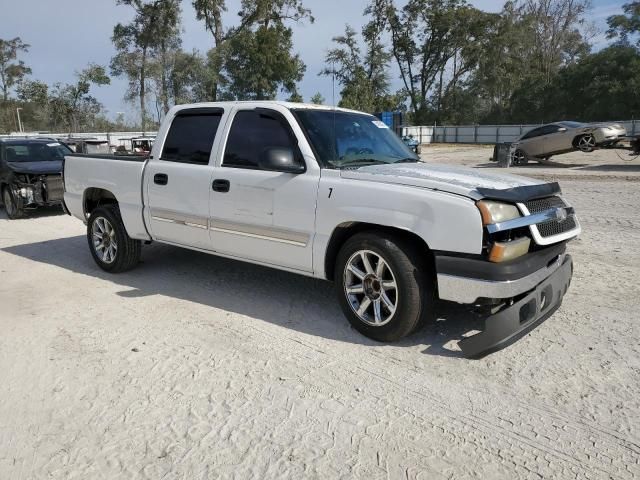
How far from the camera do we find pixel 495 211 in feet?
11.4

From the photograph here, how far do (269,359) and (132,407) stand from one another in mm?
1002

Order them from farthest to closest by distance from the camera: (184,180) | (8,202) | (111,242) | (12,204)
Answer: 1. (8,202)
2. (12,204)
3. (111,242)
4. (184,180)

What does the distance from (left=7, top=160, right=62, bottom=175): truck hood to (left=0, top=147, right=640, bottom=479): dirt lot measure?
5.60 m

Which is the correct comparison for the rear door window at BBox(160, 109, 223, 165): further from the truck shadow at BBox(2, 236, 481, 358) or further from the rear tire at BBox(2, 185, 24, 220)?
the rear tire at BBox(2, 185, 24, 220)

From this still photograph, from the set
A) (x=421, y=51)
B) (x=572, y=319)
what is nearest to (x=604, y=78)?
(x=421, y=51)

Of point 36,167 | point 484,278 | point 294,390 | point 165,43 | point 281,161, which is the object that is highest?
point 165,43

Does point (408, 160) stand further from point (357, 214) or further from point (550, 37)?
point (550, 37)

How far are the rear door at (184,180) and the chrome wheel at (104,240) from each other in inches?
31.6

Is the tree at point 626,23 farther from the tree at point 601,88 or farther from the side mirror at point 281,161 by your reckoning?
the side mirror at point 281,161

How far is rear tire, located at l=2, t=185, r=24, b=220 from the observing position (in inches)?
405

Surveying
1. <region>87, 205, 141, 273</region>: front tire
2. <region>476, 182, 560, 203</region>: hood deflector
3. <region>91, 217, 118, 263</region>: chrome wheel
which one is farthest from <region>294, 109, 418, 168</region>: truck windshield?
<region>91, 217, 118, 263</region>: chrome wheel

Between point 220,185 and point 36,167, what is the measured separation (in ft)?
24.9

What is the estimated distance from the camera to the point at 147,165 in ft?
18.2

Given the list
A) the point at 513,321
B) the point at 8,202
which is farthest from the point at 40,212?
the point at 513,321
